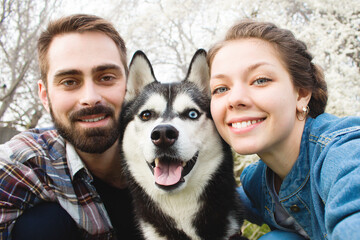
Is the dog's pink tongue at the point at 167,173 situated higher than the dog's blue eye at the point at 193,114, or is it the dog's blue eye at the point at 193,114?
the dog's blue eye at the point at 193,114

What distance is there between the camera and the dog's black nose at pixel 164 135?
6.09ft

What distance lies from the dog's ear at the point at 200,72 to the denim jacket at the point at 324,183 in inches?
33.2

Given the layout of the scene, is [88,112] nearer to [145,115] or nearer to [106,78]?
[106,78]

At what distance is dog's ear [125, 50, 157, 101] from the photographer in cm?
252

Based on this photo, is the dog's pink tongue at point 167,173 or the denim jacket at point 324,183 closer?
the denim jacket at point 324,183

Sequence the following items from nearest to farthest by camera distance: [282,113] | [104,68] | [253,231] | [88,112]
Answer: [282,113] → [88,112] → [104,68] → [253,231]

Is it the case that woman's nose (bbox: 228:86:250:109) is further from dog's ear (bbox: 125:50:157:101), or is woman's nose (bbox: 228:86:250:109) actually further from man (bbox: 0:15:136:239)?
man (bbox: 0:15:136:239)

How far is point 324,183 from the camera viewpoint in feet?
4.52

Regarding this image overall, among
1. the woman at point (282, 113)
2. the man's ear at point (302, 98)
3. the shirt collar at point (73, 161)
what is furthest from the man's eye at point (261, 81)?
the shirt collar at point (73, 161)

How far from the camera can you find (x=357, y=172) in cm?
114

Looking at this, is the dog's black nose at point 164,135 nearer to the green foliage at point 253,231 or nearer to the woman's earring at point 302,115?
the woman's earring at point 302,115

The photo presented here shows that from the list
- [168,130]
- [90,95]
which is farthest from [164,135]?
[90,95]

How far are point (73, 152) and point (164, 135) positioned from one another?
971mm

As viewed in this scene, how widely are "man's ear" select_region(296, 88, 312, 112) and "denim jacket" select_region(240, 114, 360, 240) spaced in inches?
4.4
